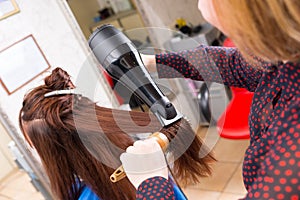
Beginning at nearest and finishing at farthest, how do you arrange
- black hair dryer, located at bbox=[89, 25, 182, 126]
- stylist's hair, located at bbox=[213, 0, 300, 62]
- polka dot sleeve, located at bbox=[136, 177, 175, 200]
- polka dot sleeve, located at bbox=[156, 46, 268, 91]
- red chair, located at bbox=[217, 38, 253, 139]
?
1. stylist's hair, located at bbox=[213, 0, 300, 62]
2. polka dot sleeve, located at bbox=[136, 177, 175, 200]
3. black hair dryer, located at bbox=[89, 25, 182, 126]
4. polka dot sleeve, located at bbox=[156, 46, 268, 91]
5. red chair, located at bbox=[217, 38, 253, 139]

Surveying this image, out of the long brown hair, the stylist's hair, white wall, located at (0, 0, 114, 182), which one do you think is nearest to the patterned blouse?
the stylist's hair

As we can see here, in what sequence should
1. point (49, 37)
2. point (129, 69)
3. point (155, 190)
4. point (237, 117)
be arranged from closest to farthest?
point (155, 190) → point (129, 69) → point (49, 37) → point (237, 117)

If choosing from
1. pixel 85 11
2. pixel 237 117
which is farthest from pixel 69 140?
pixel 85 11

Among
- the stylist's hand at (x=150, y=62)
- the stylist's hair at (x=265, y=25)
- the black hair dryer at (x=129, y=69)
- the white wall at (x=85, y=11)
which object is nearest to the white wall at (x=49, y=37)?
the stylist's hand at (x=150, y=62)

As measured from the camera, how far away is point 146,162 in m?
0.83

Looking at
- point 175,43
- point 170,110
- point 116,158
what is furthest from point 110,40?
point 175,43

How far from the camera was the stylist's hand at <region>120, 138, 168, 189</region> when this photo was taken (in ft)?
2.71

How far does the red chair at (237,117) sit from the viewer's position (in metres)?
2.23

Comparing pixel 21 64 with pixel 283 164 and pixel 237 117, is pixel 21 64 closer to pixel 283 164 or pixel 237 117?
pixel 237 117

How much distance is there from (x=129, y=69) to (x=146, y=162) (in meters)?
0.28

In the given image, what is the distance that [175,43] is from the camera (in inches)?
116

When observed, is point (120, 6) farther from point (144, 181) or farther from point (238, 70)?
point (144, 181)

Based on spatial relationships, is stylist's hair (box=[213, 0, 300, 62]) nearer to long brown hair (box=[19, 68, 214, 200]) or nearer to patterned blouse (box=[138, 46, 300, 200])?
patterned blouse (box=[138, 46, 300, 200])

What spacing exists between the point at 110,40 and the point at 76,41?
1.45 m
